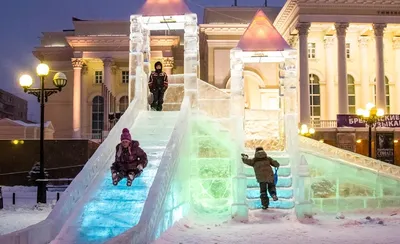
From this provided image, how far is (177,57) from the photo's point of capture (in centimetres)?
4722

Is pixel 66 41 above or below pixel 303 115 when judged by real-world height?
above

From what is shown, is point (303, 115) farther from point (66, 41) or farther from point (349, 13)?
point (66, 41)

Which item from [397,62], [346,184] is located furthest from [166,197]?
[397,62]

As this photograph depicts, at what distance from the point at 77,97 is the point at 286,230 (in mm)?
37651

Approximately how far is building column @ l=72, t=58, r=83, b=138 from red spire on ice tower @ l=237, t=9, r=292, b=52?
101 feet

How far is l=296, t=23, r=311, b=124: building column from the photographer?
37.0 meters

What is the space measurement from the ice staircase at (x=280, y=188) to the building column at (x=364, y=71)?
27.6m

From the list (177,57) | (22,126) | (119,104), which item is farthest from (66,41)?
(22,126)

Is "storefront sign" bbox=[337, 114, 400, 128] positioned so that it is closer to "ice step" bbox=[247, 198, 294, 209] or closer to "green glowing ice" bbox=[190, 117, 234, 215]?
"green glowing ice" bbox=[190, 117, 234, 215]

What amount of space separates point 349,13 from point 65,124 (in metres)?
26.0

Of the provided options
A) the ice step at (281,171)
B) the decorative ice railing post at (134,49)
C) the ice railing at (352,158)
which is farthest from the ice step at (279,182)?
the decorative ice railing post at (134,49)

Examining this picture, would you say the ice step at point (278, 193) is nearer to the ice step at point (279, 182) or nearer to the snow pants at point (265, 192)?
the ice step at point (279, 182)

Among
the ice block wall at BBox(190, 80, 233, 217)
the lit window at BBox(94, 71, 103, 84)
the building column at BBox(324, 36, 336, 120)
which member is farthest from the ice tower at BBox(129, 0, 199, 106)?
the lit window at BBox(94, 71, 103, 84)

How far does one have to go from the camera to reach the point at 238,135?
14695mm
